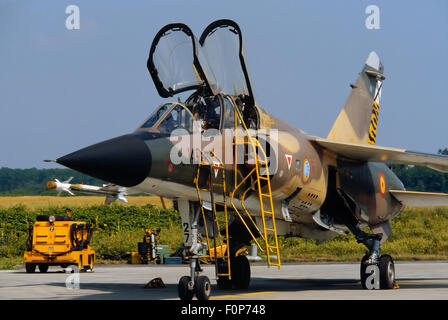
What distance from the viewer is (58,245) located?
20719mm

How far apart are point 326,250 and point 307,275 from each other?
1191 centimetres

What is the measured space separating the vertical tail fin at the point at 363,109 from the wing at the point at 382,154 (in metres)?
1.80

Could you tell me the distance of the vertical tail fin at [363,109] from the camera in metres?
16.0

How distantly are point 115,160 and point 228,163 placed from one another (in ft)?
8.03

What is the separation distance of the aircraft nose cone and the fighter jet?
0.01 metres

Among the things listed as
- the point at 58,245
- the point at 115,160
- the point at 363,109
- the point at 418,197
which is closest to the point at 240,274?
the point at 418,197

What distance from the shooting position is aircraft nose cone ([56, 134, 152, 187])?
8.87m

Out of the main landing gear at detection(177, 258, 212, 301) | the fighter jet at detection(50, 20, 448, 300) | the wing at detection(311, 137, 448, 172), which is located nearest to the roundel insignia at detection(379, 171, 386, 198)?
the fighter jet at detection(50, 20, 448, 300)

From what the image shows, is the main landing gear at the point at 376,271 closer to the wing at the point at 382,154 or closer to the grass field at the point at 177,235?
the wing at the point at 382,154

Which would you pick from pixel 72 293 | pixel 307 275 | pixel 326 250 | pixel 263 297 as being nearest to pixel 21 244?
pixel 326 250

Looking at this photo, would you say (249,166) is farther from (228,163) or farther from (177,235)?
(177,235)

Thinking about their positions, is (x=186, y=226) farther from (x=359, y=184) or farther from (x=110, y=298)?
(x=359, y=184)

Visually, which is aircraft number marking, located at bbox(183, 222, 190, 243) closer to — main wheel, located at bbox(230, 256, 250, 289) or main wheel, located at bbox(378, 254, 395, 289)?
main wheel, located at bbox(230, 256, 250, 289)

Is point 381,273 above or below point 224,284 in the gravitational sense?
above
